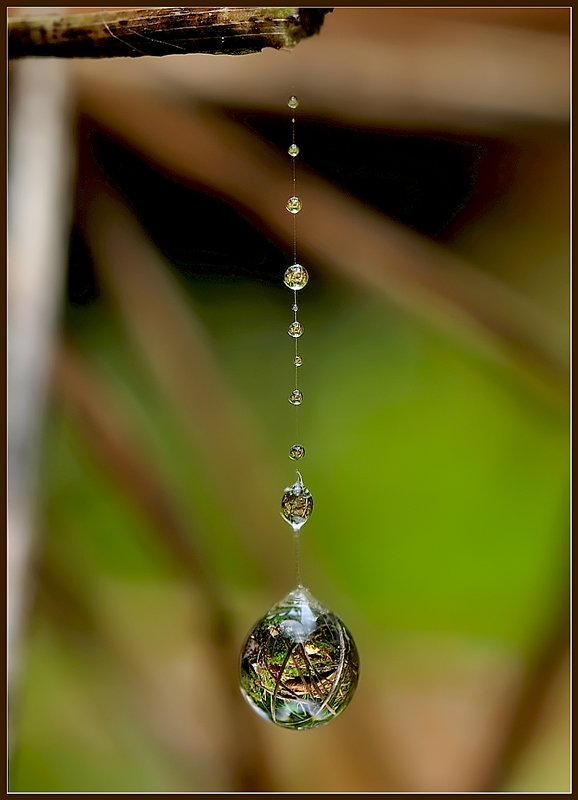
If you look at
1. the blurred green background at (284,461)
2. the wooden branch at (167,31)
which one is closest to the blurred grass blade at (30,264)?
the blurred green background at (284,461)


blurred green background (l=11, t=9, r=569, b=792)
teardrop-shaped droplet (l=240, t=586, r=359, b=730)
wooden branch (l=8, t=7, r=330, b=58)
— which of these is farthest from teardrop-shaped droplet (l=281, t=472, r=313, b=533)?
wooden branch (l=8, t=7, r=330, b=58)

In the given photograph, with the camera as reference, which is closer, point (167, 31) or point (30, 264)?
point (167, 31)

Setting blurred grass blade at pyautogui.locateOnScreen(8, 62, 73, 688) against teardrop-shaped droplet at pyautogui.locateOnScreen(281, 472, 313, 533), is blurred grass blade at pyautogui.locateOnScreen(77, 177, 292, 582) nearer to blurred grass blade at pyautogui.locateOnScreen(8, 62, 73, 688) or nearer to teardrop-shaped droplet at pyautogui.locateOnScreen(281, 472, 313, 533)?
blurred grass blade at pyautogui.locateOnScreen(8, 62, 73, 688)

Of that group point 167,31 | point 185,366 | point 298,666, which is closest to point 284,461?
point 185,366

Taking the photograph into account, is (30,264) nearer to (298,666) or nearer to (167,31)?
(167,31)

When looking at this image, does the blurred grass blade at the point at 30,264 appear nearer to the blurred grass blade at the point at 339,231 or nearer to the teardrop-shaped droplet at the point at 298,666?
Answer: the blurred grass blade at the point at 339,231

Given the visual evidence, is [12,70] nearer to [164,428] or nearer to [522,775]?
[164,428]

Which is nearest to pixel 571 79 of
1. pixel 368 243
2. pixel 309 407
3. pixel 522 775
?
pixel 368 243
